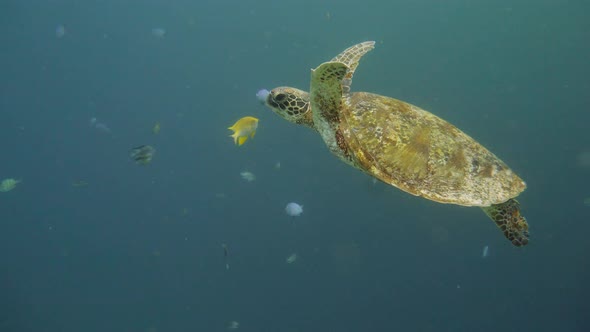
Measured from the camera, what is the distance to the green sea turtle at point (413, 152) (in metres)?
3.51

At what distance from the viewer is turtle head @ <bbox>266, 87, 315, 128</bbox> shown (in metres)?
4.31

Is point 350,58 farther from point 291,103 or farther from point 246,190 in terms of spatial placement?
point 246,190

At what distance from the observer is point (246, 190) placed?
23375 mm

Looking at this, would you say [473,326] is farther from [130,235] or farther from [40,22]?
[40,22]

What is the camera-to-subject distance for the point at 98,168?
3209 cm

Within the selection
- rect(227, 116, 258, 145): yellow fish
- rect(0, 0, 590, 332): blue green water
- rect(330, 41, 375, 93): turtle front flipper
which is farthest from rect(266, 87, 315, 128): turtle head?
rect(0, 0, 590, 332): blue green water

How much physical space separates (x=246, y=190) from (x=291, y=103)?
1940 cm

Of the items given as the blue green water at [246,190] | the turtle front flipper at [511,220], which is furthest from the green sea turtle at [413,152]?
the blue green water at [246,190]

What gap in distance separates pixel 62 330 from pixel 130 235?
763 cm

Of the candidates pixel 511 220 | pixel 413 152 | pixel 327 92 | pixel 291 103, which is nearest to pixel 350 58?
pixel 291 103

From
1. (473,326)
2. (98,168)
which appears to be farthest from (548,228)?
(98,168)

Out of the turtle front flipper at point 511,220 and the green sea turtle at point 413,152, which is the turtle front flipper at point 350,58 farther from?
the turtle front flipper at point 511,220

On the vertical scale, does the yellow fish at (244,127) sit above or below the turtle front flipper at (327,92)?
below

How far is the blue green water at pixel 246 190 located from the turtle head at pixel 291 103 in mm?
10779
